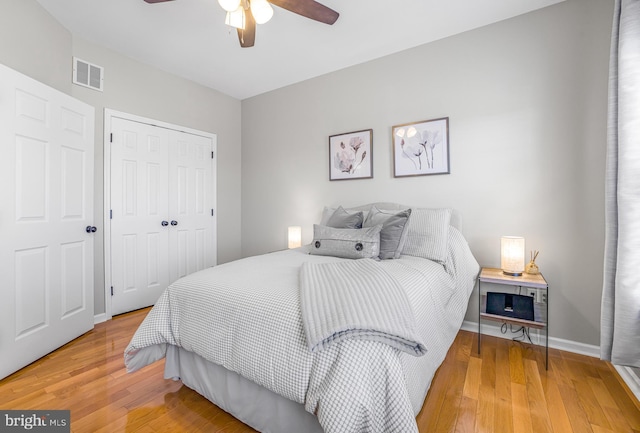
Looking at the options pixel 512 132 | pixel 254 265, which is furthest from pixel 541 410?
pixel 512 132

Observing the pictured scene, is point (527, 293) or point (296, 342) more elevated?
point (296, 342)

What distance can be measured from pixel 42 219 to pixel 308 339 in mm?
2319

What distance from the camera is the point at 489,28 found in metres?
2.53

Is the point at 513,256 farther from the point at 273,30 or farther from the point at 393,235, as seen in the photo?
the point at 273,30

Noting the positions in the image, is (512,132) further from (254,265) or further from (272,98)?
(272,98)

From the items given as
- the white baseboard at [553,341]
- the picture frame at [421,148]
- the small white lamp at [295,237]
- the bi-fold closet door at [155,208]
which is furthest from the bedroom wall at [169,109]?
the white baseboard at [553,341]

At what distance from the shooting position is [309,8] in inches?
73.4

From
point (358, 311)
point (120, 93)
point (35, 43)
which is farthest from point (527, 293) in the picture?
point (35, 43)

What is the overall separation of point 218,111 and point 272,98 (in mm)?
757

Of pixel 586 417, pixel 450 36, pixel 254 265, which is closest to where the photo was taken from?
pixel 586 417

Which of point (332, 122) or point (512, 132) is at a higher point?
point (332, 122)

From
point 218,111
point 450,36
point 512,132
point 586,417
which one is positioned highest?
point 450,36

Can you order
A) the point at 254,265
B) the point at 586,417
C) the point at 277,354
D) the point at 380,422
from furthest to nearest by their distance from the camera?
the point at 254,265, the point at 586,417, the point at 277,354, the point at 380,422

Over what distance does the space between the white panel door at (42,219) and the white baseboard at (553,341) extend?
132 inches
